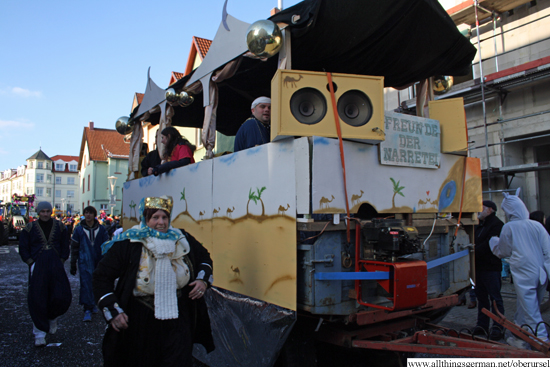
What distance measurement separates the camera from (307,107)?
10.9ft

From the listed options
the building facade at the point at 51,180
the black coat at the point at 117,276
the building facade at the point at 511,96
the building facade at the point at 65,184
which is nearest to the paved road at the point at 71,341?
the black coat at the point at 117,276

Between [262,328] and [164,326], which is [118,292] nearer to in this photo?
[164,326]

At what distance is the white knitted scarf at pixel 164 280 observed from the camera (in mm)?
2881

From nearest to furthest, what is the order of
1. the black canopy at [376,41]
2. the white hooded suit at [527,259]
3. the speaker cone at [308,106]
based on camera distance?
the speaker cone at [308,106] < the black canopy at [376,41] < the white hooded suit at [527,259]

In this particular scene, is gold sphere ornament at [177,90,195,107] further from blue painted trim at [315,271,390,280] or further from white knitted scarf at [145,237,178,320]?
blue painted trim at [315,271,390,280]

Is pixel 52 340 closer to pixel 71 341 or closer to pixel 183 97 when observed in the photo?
pixel 71 341

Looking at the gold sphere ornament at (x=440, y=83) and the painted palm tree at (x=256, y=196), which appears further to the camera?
the gold sphere ornament at (x=440, y=83)

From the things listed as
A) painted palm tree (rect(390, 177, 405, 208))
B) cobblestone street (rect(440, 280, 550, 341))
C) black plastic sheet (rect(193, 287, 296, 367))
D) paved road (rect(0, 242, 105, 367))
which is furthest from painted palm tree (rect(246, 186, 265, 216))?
cobblestone street (rect(440, 280, 550, 341))

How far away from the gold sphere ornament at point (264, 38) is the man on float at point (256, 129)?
766 millimetres

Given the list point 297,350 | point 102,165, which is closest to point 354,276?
point 297,350

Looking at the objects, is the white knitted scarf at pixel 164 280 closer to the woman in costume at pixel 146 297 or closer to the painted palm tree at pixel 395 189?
the woman in costume at pixel 146 297

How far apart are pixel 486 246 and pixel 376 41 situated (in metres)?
3.07

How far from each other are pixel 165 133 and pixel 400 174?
3.32 m

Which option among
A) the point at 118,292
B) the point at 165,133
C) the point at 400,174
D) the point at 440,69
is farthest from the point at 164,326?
the point at 440,69
